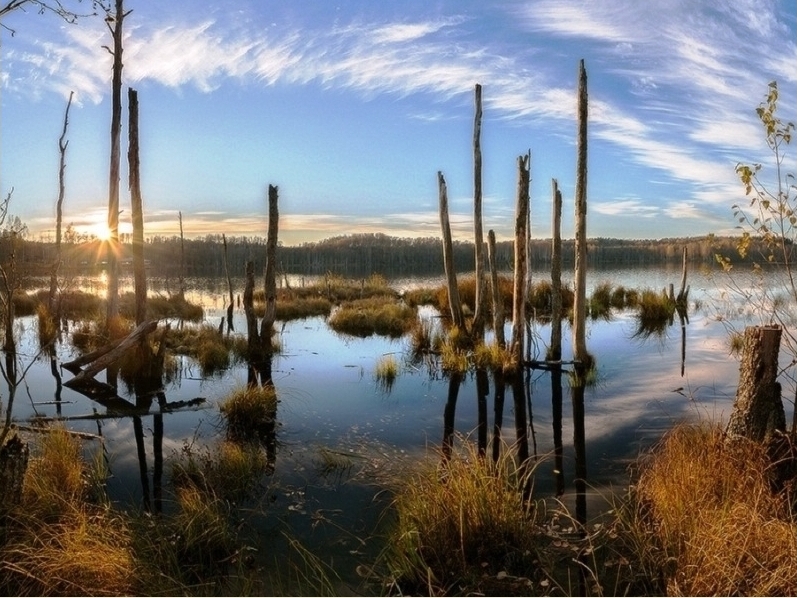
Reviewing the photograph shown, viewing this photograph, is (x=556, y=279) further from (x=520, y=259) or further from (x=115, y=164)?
(x=115, y=164)

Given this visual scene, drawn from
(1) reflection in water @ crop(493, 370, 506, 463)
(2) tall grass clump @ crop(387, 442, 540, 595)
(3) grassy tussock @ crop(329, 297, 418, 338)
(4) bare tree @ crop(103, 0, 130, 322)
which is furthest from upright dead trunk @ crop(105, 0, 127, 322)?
(2) tall grass clump @ crop(387, 442, 540, 595)

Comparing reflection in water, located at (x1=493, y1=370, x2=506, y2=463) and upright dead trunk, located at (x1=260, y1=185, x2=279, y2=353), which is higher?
upright dead trunk, located at (x1=260, y1=185, x2=279, y2=353)

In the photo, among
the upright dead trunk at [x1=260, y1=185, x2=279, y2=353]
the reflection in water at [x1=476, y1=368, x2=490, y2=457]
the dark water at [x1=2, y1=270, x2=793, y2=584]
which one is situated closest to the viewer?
the dark water at [x1=2, y1=270, x2=793, y2=584]

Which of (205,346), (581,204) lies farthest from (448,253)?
(205,346)

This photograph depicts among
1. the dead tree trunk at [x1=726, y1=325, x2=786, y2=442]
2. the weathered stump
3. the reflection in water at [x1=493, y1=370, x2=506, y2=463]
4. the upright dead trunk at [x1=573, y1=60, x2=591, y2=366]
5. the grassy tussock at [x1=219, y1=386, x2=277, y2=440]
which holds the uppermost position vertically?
the upright dead trunk at [x1=573, y1=60, x2=591, y2=366]

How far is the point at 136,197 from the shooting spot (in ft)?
42.5

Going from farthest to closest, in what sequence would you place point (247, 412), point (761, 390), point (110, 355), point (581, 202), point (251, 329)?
point (251, 329) < point (581, 202) < point (110, 355) < point (247, 412) < point (761, 390)

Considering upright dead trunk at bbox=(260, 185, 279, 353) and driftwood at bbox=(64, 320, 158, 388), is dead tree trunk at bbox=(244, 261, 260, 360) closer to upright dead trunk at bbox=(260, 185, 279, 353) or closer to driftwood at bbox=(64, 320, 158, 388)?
upright dead trunk at bbox=(260, 185, 279, 353)

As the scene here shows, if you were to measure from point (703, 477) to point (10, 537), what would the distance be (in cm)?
548

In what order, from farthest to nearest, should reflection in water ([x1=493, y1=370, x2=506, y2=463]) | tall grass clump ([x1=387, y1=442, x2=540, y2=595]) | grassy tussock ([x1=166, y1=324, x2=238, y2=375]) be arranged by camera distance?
1. grassy tussock ([x1=166, y1=324, x2=238, y2=375])
2. reflection in water ([x1=493, y1=370, x2=506, y2=463])
3. tall grass clump ([x1=387, y1=442, x2=540, y2=595])

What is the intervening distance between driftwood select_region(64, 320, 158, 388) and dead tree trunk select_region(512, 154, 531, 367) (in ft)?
25.3

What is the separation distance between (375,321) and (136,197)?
30.2 ft

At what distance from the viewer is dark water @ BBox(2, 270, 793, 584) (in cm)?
596

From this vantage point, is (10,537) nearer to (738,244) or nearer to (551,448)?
(551,448)
